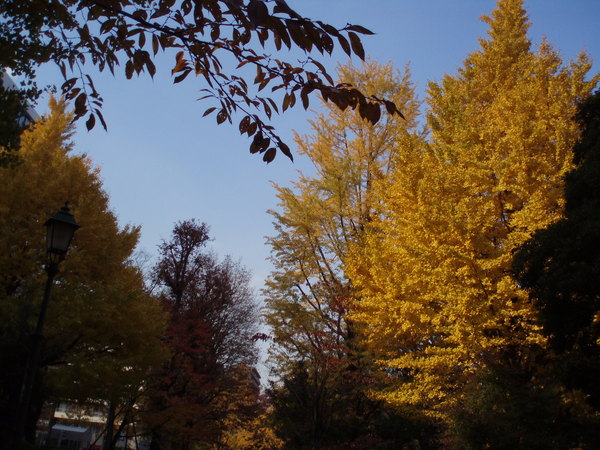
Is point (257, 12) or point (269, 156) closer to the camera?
point (257, 12)

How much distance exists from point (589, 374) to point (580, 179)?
264cm

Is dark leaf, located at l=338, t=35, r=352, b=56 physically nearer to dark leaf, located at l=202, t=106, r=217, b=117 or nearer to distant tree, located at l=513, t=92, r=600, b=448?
dark leaf, located at l=202, t=106, r=217, b=117

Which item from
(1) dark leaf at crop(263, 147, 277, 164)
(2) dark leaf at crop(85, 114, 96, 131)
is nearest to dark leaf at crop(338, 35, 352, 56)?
(1) dark leaf at crop(263, 147, 277, 164)

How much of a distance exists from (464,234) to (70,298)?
818cm

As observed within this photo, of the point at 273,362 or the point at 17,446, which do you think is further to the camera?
the point at 273,362

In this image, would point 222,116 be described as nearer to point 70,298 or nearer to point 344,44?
point 344,44

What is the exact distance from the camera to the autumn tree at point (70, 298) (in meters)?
8.91

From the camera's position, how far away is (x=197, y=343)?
1867 centimetres

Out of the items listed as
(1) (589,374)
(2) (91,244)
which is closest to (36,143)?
(2) (91,244)

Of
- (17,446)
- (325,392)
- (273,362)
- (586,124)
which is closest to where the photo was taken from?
(17,446)

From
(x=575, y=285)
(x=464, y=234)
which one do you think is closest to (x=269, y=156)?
(x=575, y=285)

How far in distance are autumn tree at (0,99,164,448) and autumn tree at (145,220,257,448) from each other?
510cm

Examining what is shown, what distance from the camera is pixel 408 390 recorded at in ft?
26.3

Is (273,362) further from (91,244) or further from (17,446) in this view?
(17,446)
